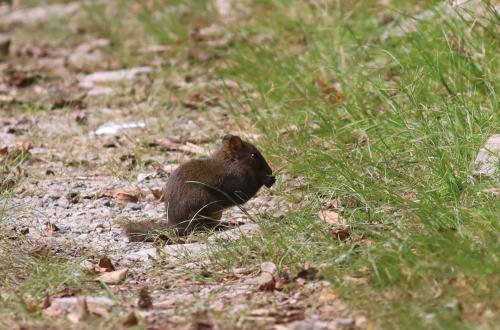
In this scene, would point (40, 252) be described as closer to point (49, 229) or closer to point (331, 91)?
point (49, 229)

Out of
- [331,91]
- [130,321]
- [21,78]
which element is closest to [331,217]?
[130,321]

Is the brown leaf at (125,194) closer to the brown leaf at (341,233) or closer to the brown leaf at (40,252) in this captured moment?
the brown leaf at (40,252)

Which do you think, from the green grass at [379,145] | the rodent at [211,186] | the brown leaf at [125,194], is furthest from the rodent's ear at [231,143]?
the brown leaf at [125,194]

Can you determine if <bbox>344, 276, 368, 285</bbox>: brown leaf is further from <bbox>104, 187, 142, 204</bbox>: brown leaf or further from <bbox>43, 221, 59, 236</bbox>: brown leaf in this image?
<bbox>104, 187, 142, 204</bbox>: brown leaf

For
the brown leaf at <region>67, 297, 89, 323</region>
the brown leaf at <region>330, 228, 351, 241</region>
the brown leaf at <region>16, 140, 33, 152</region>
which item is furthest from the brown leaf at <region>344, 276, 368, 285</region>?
the brown leaf at <region>16, 140, 33, 152</region>

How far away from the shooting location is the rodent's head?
18.9 ft

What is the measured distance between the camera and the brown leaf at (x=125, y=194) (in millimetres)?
6113

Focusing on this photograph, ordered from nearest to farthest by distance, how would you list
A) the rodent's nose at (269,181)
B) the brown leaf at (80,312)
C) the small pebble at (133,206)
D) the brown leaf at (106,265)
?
the brown leaf at (80,312), the brown leaf at (106,265), the rodent's nose at (269,181), the small pebble at (133,206)

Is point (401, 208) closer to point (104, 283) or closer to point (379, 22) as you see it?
point (104, 283)

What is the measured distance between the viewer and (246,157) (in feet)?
19.2

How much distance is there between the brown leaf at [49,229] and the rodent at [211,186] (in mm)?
481

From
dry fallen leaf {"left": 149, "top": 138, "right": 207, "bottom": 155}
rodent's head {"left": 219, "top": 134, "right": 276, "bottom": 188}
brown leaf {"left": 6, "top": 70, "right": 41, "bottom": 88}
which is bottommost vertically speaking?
brown leaf {"left": 6, "top": 70, "right": 41, "bottom": 88}

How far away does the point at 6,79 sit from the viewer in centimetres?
943

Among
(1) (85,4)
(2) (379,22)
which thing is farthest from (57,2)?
(2) (379,22)
